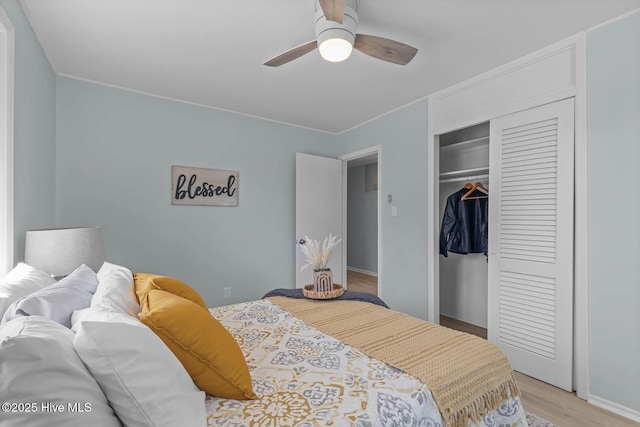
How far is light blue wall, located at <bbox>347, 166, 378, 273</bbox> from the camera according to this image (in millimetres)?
6711

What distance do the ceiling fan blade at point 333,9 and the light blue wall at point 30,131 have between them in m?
1.60

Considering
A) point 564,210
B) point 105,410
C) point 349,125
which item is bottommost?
point 105,410

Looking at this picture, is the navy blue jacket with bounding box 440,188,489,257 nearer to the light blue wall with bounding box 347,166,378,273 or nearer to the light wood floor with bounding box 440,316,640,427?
the light wood floor with bounding box 440,316,640,427

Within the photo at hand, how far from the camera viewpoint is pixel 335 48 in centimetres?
180

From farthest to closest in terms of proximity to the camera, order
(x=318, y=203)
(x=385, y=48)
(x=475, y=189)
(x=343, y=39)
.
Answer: (x=318, y=203)
(x=475, y=189)
(x=385, y=48)
(x=343, y=39)

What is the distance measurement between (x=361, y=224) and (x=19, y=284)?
6133 millimetres

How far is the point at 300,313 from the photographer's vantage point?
201 centimetres

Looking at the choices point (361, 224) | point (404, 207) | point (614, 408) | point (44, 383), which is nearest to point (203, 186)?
point (404, 207)

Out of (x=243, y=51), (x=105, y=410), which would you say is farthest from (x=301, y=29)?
(x=105, y=410)

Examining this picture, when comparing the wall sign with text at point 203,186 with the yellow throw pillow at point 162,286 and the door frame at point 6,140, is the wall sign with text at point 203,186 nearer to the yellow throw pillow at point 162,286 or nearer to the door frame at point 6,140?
the door frame at point 6,140

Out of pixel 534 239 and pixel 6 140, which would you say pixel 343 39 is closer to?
pixel 6 140

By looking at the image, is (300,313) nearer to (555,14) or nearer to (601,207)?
(601,207)

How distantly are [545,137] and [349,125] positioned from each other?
94.2 inches

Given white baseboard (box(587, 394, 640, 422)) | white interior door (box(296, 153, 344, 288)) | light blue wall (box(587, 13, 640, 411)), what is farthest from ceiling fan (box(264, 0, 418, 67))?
white baseboard (box(587, 394, 640, 422))
